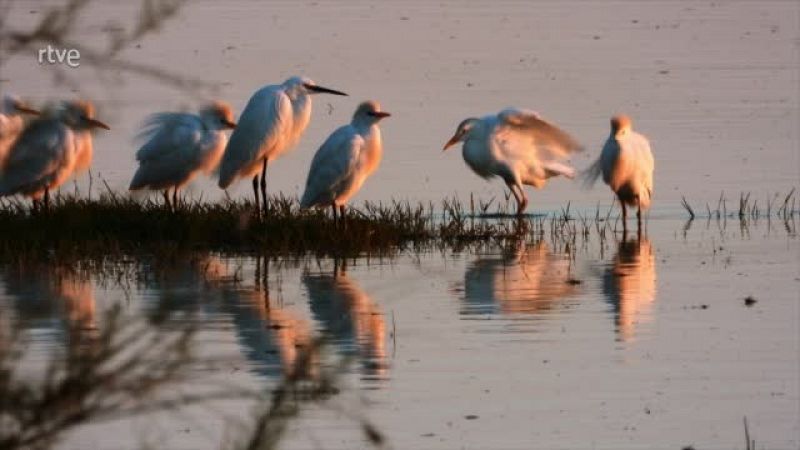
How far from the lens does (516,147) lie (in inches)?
697

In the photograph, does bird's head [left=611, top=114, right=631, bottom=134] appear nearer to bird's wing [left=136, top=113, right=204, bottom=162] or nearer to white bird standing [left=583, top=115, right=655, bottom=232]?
white bird standing [left=583, top=115, right=655, bottom=232]

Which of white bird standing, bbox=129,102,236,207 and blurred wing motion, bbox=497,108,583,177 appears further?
blurred wing motion, bbox=497,108,583,177

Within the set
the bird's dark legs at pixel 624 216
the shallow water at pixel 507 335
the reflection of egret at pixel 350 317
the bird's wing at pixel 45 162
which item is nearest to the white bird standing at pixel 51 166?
the bird's wing at pixel 45 162

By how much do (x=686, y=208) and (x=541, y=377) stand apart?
716cm

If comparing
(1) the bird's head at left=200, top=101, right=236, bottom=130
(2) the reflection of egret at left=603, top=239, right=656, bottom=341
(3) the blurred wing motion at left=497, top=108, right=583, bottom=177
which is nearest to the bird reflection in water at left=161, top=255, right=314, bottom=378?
(2) the reflection of egret at left=603, top=239, right=656, bottom=341

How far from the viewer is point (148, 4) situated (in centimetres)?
468

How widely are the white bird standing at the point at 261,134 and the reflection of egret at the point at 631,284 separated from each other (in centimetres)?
270

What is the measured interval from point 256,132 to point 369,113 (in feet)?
2.68

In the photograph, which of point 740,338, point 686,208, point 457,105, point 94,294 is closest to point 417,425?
point 740,338

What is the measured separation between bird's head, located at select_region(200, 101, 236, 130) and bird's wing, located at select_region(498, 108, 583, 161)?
8.22ft

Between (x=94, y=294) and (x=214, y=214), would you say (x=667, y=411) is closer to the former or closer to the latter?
(x=94, y=294)

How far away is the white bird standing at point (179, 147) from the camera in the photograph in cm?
1560

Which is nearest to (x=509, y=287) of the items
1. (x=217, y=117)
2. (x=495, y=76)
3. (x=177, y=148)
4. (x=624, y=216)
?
(x=624, y=216)

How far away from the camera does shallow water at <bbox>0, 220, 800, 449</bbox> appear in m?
7.67
